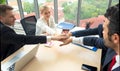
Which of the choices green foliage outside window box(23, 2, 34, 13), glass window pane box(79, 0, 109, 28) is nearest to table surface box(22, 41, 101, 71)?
glass window pane box(79, 0, 109, 28)

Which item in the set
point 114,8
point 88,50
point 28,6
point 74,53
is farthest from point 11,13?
point 28,6

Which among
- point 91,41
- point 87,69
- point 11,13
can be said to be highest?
point 11,13

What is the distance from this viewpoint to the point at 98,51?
2105 mm

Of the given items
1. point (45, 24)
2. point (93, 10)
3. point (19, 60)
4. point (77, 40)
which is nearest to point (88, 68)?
point (77, 40)

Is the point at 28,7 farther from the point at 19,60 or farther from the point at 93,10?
the point at 19,60

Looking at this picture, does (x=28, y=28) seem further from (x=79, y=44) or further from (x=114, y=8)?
(x=114, y=8)

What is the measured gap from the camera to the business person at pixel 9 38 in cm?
186

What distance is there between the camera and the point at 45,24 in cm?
294

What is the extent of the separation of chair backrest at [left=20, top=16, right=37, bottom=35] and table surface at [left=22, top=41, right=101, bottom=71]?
2.24 ft

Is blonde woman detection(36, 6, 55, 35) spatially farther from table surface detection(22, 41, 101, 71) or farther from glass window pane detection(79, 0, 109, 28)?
glass window pane detection(79, 0, 109, 28)

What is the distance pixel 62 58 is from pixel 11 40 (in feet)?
2.01

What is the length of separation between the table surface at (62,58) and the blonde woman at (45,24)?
0.59 metres

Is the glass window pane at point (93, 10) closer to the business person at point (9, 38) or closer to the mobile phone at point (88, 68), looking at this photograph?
the business person at point (9, 38)

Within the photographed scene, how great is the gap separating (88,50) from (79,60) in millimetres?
282
